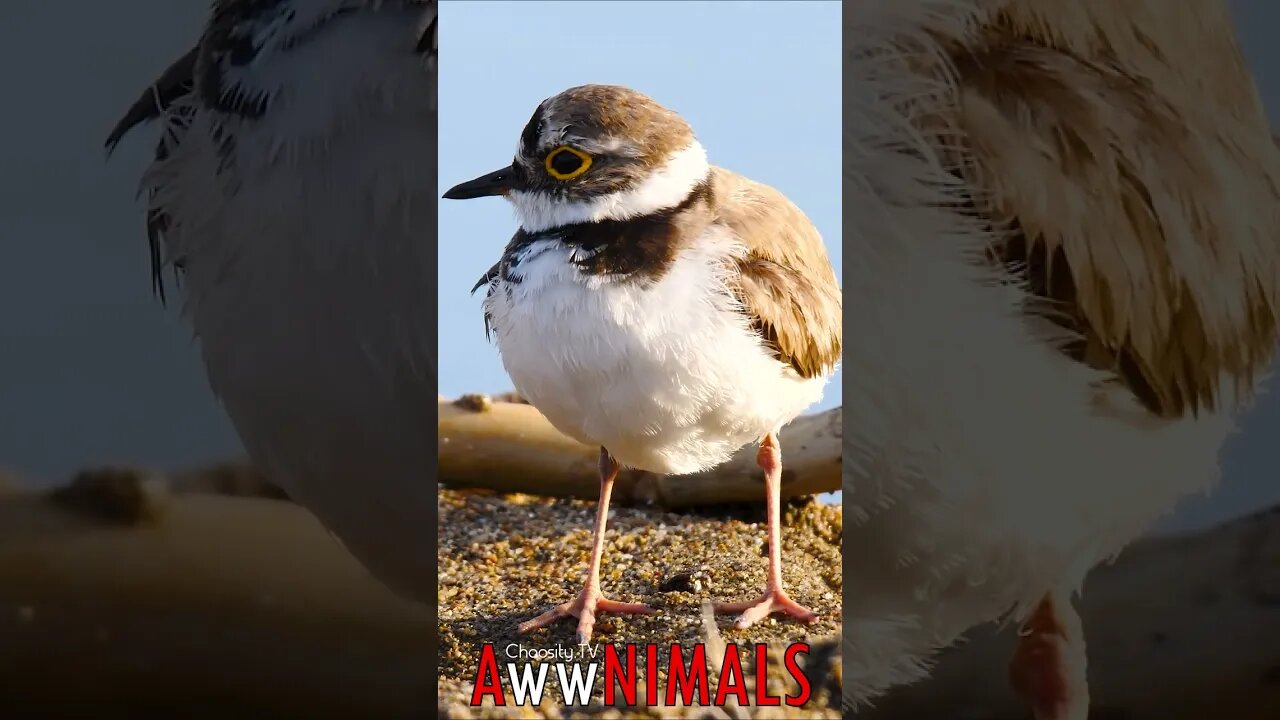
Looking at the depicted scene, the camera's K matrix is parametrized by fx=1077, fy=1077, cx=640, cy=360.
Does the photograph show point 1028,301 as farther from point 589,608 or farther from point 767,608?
point 589,608

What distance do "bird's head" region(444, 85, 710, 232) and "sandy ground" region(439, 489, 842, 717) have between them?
840 millimetres

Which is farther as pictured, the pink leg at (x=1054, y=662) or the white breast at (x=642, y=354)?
the pink leg at (x=1054, y=662)

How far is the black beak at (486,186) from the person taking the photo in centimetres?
219

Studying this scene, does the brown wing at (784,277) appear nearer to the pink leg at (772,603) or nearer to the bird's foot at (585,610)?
the pink leg at (772,603)

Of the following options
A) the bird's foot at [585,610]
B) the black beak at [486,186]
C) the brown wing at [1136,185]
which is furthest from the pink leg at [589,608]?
the brown wing at [1136,185]

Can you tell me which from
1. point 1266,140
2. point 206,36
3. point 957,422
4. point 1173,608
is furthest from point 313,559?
point 1266,140

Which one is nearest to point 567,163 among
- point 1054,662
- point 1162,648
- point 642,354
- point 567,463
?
point 642,354

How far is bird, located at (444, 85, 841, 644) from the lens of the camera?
2076mm

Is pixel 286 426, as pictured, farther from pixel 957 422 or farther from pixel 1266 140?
pixel 1266 140

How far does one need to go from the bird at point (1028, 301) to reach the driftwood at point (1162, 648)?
50mm

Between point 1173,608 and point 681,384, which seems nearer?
point 681,384

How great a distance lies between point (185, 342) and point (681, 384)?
1.07m

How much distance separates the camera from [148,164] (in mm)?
2311

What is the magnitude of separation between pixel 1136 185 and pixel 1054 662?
3.27ft
